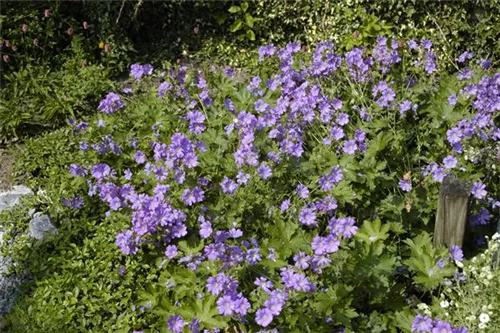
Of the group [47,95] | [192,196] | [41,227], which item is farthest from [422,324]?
[47,95]

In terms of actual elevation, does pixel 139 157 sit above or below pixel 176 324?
above

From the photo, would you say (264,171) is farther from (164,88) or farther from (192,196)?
(164,88)

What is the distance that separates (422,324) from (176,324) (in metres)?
1.03

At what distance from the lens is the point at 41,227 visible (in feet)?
12.6

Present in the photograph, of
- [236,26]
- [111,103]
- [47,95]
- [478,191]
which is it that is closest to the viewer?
[478,191]

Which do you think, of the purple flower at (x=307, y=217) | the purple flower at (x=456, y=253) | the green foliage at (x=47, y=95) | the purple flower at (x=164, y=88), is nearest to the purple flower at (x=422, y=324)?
the purple flower at (x=456, y=253)

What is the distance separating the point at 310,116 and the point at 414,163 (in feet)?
2.07

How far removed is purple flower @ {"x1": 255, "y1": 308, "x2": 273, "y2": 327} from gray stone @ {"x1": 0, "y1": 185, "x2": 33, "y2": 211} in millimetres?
1998

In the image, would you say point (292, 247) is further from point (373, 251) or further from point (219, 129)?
point (219, 129)

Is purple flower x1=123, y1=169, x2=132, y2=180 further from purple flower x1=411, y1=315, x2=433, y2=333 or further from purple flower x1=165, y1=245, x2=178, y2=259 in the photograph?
purple flower x1=411, y1=315, x2=433, y2=333

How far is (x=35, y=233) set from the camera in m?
3.84

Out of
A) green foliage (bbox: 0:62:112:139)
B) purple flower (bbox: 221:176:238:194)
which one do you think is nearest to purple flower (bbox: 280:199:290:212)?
purple flower (bbox: 221:176:238:194)

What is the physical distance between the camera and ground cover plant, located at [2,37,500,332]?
300 centimetres

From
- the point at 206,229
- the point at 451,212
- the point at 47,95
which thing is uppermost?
the point at 451,212
